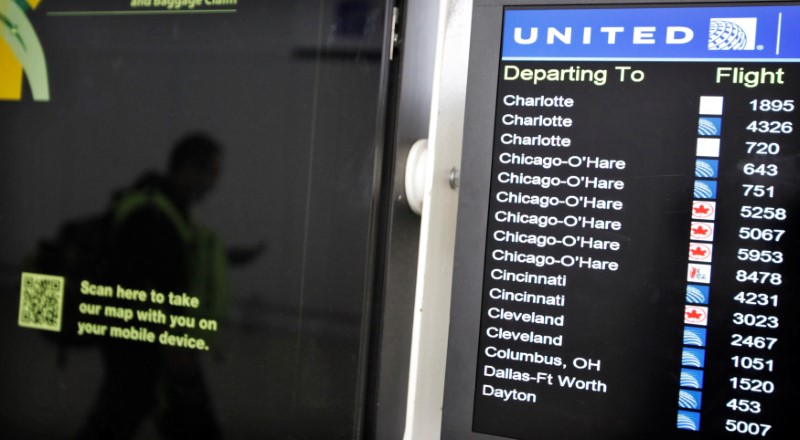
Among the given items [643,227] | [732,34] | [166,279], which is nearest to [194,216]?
[166,279]

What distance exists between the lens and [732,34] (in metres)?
0.92

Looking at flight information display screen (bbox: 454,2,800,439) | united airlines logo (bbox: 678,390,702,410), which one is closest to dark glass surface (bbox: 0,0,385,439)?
flight information display screen (bbox: 454,2,800,439)

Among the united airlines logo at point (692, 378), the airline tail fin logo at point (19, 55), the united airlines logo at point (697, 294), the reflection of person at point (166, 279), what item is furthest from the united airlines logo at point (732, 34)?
the airline tail fin logo at point (19, 55)

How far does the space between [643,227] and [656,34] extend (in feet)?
0.79

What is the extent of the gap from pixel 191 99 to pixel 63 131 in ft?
0.73

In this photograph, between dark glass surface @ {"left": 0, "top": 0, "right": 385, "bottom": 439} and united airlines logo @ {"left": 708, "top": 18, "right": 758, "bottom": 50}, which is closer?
united airlines logo @ {"left": 708, "top": 18, "right": 758, "bottom": 50}

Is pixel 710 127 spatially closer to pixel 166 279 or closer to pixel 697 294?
pixel 697 294

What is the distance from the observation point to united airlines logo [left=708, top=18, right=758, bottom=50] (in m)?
0.91

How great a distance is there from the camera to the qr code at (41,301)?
45.2 inches

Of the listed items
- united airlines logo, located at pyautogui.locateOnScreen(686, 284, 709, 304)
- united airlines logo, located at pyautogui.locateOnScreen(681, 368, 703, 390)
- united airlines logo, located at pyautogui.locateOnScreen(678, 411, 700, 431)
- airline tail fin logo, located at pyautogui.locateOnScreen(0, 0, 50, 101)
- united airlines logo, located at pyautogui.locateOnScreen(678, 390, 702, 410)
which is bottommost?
united airlines logo, located at pyautogui.locateOnScreen(678, 411, 700, 431)

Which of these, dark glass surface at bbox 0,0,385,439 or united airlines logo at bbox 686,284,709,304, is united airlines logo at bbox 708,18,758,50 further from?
dark glass surface at bbox 0,0,385,439

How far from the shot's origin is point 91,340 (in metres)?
1.13

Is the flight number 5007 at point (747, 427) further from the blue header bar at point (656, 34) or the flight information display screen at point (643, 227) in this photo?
the blue header bar at point (656, 34)

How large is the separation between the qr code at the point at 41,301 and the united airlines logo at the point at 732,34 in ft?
3.24
